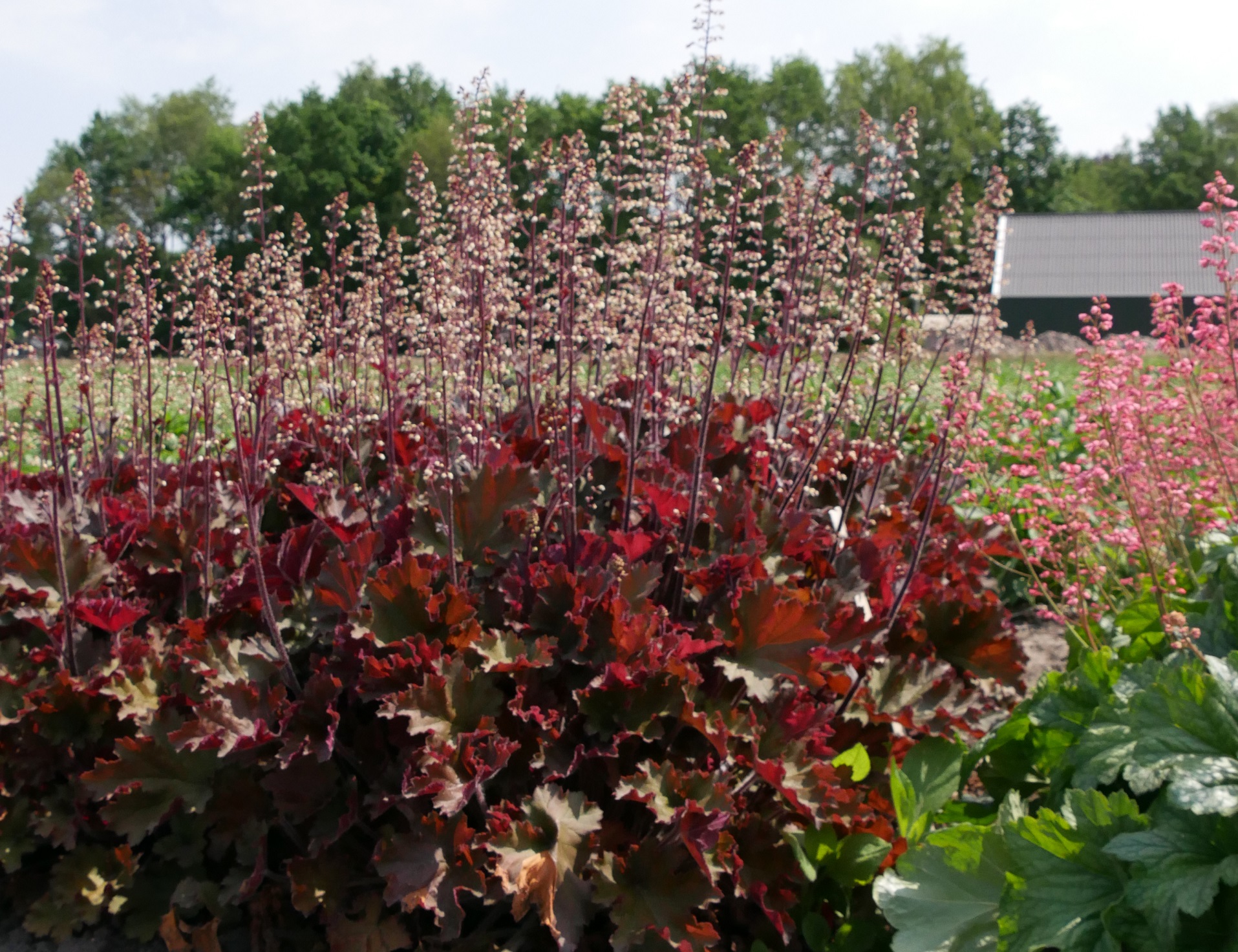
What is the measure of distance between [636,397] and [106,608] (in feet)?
5.20

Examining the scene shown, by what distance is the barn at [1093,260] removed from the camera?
1492 inches

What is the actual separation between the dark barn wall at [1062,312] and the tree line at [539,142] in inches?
276

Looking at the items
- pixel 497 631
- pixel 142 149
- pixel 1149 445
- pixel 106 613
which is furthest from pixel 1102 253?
pixel 142 149

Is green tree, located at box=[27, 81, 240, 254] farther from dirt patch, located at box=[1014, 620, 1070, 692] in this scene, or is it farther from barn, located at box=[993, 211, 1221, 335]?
dirt patch, located at box=[1014, 620, 1070, 692]

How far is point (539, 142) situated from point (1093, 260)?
76.8ft

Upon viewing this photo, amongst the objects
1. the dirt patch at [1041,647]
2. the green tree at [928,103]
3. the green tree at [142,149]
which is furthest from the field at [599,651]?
the green tree at [142,149]

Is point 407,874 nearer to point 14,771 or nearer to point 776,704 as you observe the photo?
point 776,704

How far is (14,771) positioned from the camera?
273 centimetres

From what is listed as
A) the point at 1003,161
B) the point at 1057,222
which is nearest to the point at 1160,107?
the point at 1003,161

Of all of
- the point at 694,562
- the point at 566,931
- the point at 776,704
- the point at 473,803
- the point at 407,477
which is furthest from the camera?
the point at 407,477

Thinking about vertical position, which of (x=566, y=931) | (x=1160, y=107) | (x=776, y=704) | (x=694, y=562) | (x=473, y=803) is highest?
(x=1160, y=107)

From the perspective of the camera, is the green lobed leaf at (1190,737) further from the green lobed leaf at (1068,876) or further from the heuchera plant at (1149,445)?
the heuchera plant at (1149,445)

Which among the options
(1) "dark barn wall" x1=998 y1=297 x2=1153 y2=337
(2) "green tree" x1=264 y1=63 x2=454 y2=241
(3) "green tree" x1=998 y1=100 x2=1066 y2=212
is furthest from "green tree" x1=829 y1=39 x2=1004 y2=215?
(2) "green tree" x1=264 y1=63 x2=454 y2=241

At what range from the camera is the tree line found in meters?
46.9
